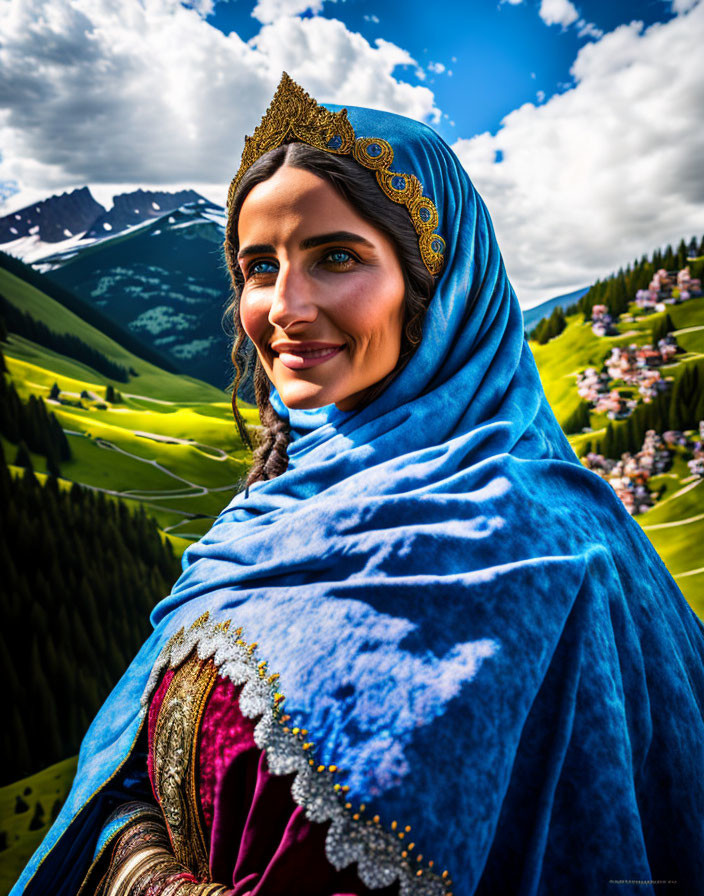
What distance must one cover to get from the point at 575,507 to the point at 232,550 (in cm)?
70

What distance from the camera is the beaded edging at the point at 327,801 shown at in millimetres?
685

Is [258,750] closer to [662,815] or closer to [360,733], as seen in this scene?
[360,733]

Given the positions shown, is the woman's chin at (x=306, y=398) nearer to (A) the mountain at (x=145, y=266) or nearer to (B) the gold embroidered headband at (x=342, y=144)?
(B) the gold embroidered headband at (x=342, y=144)

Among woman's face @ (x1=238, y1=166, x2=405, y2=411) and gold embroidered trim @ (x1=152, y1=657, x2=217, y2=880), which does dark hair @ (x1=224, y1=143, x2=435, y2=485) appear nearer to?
woman's face @ (x1=238, y1=166, x2=405, y2=411)

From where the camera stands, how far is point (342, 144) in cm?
108

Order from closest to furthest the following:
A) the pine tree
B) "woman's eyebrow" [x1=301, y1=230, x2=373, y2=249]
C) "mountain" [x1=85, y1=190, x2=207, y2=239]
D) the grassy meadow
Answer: "woman's eyebrow" [x1=301, y1=230, x2=373, y2=249] → the grassy meadow → the pine tree → "mountain" [x1=85, y1=190, x2=207, y2=239]

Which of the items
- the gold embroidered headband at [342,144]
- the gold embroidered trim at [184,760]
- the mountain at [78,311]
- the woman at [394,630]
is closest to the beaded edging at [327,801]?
the woman at [394,630]

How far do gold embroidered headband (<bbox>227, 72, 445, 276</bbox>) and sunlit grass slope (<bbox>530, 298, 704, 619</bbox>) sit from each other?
2.53 metres

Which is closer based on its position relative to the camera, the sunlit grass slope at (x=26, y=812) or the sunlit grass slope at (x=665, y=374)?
the sunlit grass slope at (x=26, y=812)

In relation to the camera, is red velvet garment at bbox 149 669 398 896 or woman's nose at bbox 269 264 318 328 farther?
woman's nose at bbox 269 264 318 328

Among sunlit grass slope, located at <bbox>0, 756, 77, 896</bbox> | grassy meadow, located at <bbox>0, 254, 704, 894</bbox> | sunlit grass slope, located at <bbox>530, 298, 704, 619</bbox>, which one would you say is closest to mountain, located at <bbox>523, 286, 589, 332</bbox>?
sunlit grass slope, located at <bbox>530, 298, 704, 619</bbox>

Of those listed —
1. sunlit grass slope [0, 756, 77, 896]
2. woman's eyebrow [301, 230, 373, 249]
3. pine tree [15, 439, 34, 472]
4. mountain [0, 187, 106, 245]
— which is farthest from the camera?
mountain [0, 187, 106, 245]

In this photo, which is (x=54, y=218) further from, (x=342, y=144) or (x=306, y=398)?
(x=306, y=398)

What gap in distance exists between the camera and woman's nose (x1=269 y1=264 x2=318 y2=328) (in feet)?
3.32
